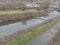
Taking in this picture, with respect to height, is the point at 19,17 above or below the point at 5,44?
below

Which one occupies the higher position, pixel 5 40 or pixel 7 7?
pixel 5 40

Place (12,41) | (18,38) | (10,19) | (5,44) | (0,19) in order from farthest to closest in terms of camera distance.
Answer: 1. (10,19)
2. (0,19)
3. (18,38)
4. (12,41)
5. (5,44)

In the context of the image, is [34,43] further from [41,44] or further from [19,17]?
[19,17]

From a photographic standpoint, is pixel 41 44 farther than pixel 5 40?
Yes

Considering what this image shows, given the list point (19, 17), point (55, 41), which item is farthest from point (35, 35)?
point (19, 17)

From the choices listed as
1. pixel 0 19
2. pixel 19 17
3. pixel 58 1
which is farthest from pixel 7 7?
pixel 58 1

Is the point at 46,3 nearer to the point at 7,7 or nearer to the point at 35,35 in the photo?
the point at 7,7

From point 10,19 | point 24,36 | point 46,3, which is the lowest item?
point 46,3

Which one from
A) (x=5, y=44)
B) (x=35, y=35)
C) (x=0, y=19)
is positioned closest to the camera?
(x=5, y=44)

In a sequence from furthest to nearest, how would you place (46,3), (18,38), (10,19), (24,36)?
1. (46,3)
2. (10,19)
3. (24,36)
4. (18,38)
